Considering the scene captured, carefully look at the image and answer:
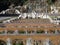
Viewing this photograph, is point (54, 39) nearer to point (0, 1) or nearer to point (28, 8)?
point (28, 8)

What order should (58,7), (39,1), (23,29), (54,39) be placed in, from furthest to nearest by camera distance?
(39,1) → (58,7) → (23,29) → (54,39)

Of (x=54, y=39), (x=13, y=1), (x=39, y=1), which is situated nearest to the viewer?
(x=54, y=39)

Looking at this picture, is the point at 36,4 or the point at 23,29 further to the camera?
the point at 36,4

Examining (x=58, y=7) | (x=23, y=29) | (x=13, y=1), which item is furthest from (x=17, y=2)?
(x=23, y=29)

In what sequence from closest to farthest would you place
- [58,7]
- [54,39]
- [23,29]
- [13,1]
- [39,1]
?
1. [54,39]
2. [23,29]
3. [58,7]
4. [39,1]
5. [13,1]

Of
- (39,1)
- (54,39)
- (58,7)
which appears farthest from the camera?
(39,1)

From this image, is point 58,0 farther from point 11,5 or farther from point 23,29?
point 23,29

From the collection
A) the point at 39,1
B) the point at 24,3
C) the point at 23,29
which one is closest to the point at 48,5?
the point at 39,1

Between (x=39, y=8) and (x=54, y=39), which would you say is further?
(x=39, y=8)

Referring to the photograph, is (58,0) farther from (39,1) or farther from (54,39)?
(54,39)
